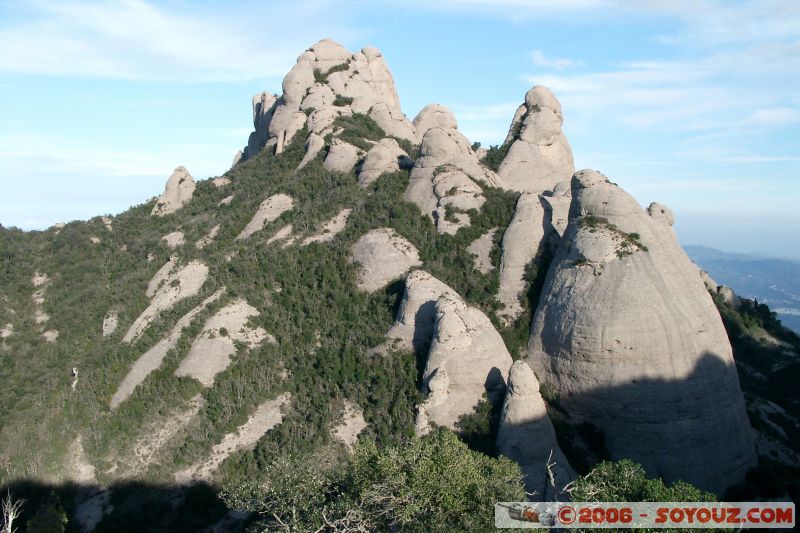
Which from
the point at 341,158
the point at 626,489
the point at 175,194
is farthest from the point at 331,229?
the point at 626,489

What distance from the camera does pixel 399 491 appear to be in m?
21.0

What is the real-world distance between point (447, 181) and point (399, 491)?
28.6 meters

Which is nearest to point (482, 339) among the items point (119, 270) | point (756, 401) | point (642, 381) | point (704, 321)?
→ point (642, 381)

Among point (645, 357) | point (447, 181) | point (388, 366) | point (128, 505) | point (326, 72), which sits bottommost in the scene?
point (128, 505)

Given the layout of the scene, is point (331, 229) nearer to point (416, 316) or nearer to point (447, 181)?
point (447, 181)

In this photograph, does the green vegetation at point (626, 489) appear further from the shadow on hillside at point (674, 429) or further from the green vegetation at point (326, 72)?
the green vegetation at point (326, 72)

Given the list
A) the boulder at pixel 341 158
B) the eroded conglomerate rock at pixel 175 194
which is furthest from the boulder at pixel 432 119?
the eroded conglomerate rock at pixel 175 194

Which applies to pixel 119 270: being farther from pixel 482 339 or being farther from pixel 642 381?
pixel 642 381

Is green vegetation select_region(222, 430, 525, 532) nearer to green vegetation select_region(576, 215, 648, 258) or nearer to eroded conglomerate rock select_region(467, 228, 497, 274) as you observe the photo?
green vegetation select_region(576, 215, 648, 258)

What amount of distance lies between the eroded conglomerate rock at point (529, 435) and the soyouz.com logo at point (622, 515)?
22.5 ft

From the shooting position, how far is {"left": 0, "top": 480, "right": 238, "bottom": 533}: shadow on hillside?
27781 mm

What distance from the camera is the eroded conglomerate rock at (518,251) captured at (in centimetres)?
3628

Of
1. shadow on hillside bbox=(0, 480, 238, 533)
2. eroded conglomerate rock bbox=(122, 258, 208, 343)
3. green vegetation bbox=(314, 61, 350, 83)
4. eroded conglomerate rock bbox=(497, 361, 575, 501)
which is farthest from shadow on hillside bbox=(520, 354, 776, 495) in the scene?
green vegetation bbox=(314, 61, 350, 83)

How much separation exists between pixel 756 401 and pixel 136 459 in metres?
37.5
